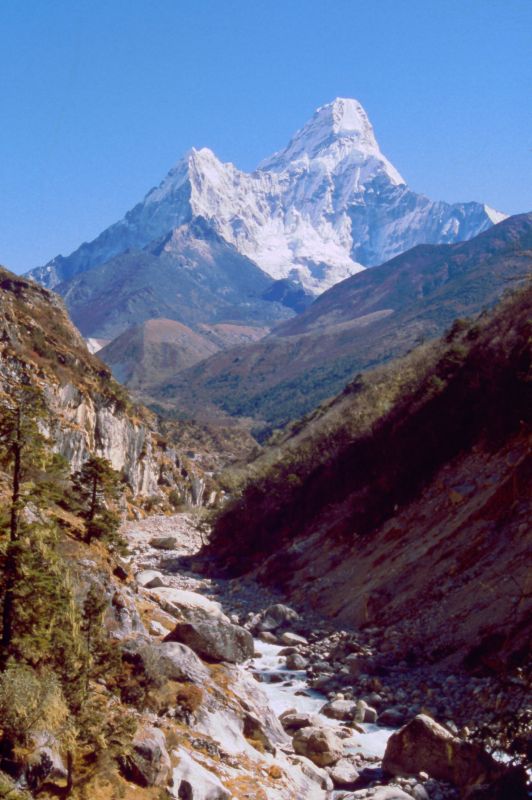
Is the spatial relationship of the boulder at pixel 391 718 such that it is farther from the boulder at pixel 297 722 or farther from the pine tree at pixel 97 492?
the pine tree at pixel 97 492

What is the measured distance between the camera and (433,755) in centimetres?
1792

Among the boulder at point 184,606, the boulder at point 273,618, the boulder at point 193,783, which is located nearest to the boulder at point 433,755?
the boulder at point 193,783

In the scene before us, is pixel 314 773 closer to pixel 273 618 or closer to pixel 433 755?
pixel 433 755

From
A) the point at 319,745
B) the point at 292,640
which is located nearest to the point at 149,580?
the point at 292,640

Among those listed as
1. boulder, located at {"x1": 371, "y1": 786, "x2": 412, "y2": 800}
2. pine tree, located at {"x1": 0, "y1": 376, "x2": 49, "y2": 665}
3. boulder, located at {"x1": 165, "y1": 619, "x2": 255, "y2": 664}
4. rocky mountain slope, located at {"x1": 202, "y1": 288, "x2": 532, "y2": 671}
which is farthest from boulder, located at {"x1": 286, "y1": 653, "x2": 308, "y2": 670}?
pine tree, located at {"x1": 0, "y1": 376, "x2": 49, "y2": 665}

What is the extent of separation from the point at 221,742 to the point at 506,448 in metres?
20.8

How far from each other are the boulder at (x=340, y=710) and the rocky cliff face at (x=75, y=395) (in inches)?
1740

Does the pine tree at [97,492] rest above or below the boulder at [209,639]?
above

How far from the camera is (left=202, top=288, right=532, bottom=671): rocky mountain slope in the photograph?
26.7 meters

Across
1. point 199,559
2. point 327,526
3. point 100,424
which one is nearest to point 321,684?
point 327,526

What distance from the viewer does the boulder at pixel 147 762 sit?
47.7ft

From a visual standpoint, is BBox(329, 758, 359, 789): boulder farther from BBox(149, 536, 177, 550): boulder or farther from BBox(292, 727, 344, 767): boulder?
BBox(149, 536, 177, 550): boulder

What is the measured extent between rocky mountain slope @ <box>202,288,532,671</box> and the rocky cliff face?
83.6ft

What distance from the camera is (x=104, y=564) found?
71.2 feet
